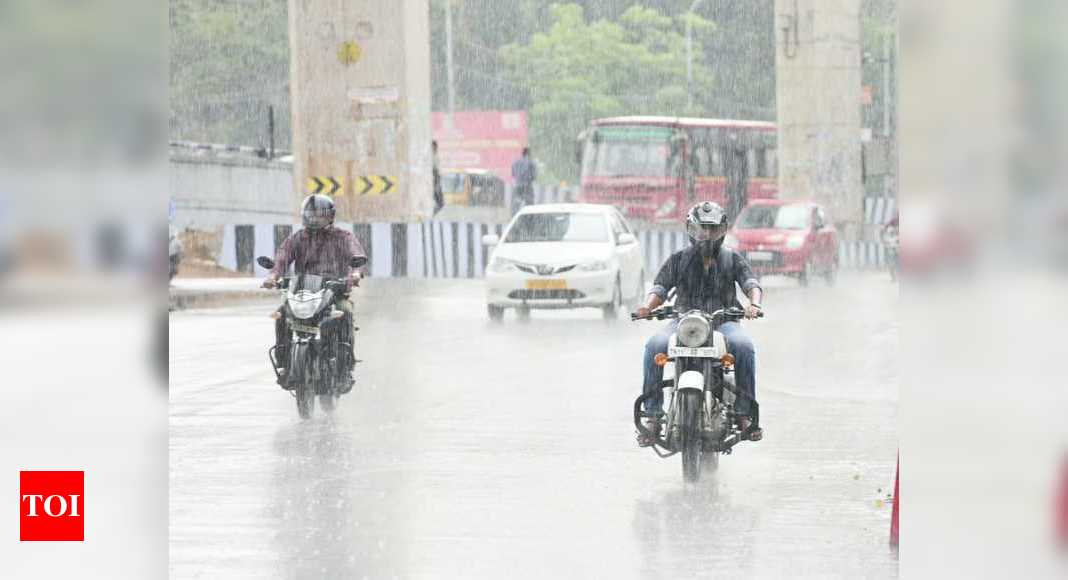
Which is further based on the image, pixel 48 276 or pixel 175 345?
pixel 175 345

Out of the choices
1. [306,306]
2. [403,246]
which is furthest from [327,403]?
[403,246]

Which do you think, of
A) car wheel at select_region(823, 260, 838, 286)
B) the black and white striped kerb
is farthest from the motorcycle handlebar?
car wheel at select_region(823, 260, 838, 286)

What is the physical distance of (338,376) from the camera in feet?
42.8

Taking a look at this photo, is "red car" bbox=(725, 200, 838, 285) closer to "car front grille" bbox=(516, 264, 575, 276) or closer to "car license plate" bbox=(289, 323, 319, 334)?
"car front grille" bbox=(516, 264, 575, 276)

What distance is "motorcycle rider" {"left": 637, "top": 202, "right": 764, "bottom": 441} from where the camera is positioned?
9.78 metres

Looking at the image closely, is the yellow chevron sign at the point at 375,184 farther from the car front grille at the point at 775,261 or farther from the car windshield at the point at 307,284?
the car windshield at the point at 307,284

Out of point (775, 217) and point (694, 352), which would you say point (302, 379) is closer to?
point (694, 352)

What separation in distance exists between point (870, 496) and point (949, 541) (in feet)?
18.7

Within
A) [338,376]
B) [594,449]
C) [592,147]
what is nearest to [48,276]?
[594,449]

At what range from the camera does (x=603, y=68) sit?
62.6 m

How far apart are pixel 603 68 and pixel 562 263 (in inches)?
1627

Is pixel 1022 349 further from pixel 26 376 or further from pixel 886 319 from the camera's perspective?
pixel 886 319

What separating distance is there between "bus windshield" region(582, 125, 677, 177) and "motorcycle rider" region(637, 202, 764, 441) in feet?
109

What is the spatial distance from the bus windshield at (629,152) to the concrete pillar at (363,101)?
1307 cm
